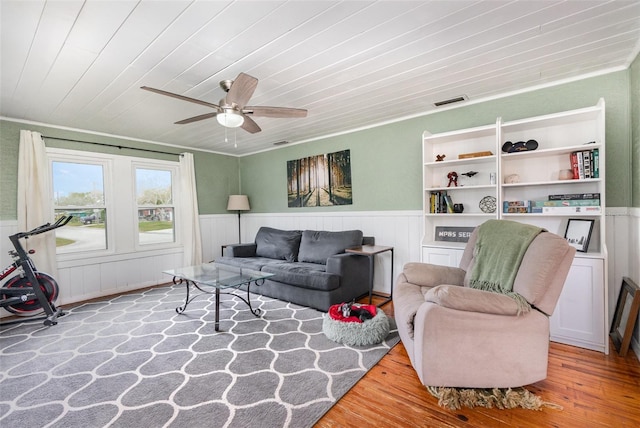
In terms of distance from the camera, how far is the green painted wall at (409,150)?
2510 mm

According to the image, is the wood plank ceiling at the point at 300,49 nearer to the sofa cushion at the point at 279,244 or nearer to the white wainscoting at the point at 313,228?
the white wainscoting at the point at 313,228

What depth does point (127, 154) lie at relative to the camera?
4.38 m

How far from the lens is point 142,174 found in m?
4.59

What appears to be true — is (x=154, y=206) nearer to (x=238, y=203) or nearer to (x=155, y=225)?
(x=155, y=225)

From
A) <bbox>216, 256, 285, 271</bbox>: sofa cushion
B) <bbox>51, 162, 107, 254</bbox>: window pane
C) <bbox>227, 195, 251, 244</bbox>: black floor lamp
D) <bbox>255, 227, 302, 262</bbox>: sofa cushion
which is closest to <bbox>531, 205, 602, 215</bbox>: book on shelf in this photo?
<bbox>255, 227, 302, 262</bbox>: sofa cushion

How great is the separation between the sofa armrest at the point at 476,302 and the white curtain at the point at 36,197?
177 inches

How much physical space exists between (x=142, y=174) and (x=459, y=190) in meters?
4.58

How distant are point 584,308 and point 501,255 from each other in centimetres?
97

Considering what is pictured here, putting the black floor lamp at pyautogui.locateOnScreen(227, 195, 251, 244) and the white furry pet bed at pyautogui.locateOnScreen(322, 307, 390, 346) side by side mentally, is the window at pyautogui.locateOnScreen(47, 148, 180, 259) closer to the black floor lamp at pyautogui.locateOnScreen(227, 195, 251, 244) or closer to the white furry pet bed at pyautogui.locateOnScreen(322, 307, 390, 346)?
the black floor lamp at pyautogui.locateOnScreen(227, 195, 251, 244)

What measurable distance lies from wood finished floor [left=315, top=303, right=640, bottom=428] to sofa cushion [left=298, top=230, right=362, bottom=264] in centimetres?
175

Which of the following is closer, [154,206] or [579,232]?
[579,232]

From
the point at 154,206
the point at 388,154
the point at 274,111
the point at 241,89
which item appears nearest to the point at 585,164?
the point at 388,154

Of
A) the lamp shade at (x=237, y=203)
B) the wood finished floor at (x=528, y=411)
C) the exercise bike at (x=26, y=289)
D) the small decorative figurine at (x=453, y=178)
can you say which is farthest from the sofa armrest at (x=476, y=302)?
the lamp shade at (x=237, y=203)

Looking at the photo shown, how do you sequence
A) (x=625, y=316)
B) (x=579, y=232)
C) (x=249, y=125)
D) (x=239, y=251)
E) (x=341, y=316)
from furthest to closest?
(x=239, y=251) → (x=249, y=125) → (x=341, y=316) → (x=579, y=232) → (x=625, y=316)
